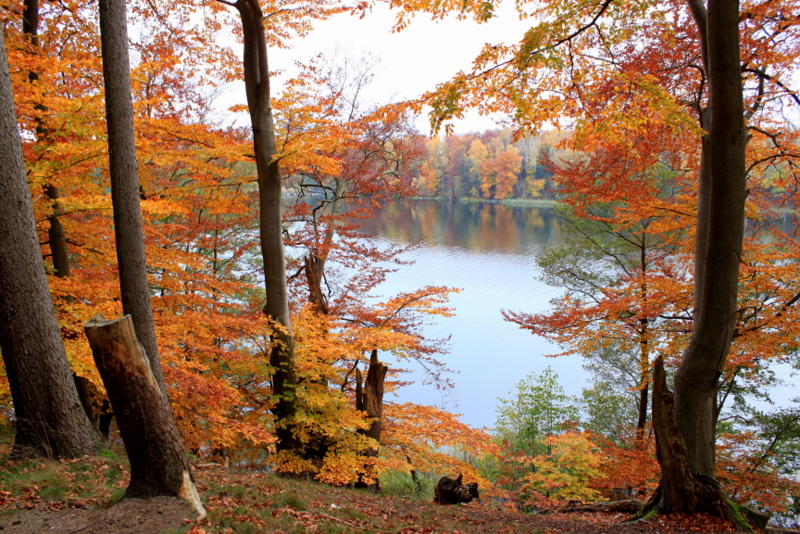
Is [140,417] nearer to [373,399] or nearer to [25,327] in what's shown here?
[25,327]

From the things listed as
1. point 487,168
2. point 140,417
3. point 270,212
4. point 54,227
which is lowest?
point 140,417

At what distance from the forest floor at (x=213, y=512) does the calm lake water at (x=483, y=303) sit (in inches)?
238

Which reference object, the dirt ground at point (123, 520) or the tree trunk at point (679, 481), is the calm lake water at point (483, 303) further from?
the dirt ground at point (123, 520)

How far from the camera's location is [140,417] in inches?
110

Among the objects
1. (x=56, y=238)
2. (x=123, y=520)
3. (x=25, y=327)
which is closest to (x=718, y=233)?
(x=123, y=520)

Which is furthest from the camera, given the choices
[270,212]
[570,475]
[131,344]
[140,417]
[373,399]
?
[570,475]

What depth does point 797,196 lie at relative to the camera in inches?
272

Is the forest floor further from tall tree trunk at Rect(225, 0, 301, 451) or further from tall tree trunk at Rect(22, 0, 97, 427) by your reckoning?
tall tree trunk at Rect(225, 0, 301, 451)

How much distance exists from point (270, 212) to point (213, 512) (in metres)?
4.55

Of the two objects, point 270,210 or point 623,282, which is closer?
point 270,210

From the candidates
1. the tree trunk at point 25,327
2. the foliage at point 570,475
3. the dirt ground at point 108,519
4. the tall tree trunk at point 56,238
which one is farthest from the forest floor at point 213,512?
the foliage at point 570,475

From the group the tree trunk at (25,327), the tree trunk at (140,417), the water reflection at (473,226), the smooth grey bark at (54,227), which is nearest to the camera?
the tree trunk at (140,417)

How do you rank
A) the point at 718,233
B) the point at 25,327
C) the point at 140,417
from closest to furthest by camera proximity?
the point at 140,417 < the point at 25,327 < the point at 718,233

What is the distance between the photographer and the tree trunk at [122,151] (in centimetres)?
364
